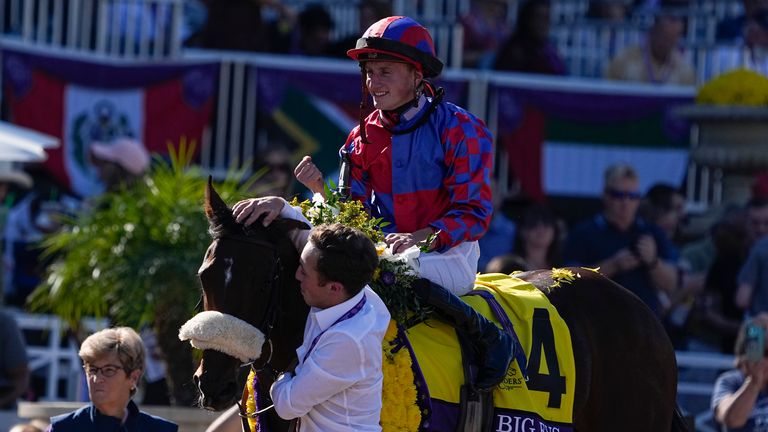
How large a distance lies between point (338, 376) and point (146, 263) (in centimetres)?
388

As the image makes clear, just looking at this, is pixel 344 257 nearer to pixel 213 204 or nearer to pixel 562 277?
pixel 213 204

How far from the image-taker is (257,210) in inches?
199

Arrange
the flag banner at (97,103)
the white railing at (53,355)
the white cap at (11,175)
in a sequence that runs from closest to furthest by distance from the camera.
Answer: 1. the white railing at (53,355)
2. the white cap at (11,175)
3. the flag banner at (97,103)

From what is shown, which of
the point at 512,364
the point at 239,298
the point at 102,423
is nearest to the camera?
the point at 239,298

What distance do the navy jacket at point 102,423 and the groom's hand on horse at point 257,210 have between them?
130 cm

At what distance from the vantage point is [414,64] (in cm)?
556

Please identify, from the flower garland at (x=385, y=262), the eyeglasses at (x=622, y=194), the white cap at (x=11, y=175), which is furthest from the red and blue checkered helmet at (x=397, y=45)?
the eyeglasses at (x=622, y=194)

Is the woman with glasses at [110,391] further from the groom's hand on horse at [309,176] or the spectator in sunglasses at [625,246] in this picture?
the spectator in sunglasses at [625,246]

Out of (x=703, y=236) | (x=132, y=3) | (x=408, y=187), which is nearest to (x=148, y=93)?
(x=132, y=3)

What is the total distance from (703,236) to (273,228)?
8.34m

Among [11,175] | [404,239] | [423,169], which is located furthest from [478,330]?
[11,175]

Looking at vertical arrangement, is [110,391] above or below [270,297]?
below

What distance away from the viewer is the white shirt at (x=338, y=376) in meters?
4.75

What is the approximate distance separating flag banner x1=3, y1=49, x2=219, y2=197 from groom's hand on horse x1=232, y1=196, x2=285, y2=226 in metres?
7.18
